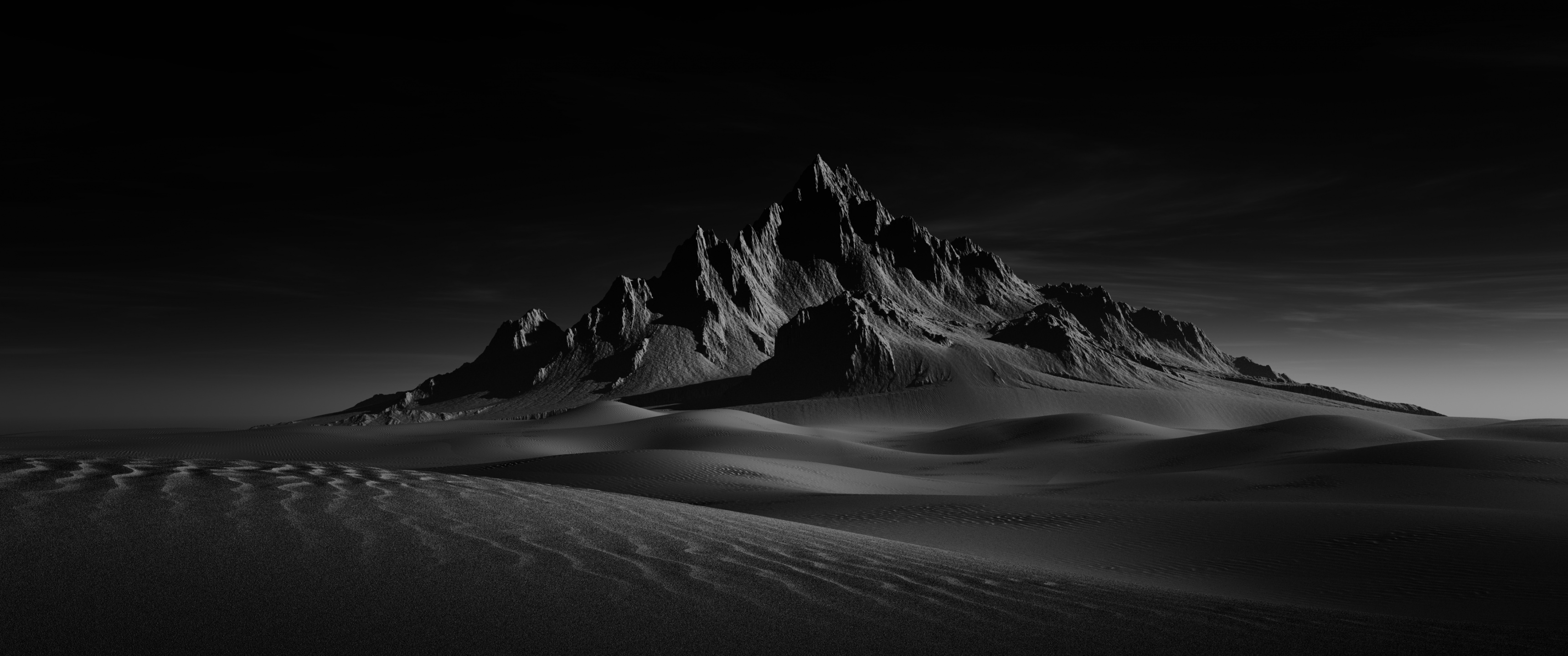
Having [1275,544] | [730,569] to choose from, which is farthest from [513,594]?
[1275,544]

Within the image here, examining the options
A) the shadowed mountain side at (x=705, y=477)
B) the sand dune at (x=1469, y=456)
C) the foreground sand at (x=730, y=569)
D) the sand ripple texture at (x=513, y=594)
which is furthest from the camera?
the sand dune at (x=1469, y=456)

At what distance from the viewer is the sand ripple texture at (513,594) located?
423cm

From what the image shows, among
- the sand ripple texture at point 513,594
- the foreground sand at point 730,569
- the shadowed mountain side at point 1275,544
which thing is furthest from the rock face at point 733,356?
the sand ripple texture at point 513,594

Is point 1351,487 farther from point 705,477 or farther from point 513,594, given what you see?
point 513,594

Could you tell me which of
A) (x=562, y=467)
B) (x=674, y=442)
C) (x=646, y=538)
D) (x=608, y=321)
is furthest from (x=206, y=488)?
(x=608, y=321)

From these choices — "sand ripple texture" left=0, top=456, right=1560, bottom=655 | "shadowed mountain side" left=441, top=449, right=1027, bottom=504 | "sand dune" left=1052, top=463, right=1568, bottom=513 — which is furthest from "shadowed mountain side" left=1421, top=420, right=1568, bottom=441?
"sand ripple texture" left=0, top=456, right=1560, bottom=655

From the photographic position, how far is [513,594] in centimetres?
504

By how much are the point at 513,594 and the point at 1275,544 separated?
50.4ft

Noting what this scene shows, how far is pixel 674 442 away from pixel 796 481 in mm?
23047

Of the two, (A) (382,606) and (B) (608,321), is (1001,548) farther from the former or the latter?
(B) (608,321)

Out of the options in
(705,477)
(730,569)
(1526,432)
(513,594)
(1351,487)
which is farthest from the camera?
(1526,432)

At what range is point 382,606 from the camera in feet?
15.1

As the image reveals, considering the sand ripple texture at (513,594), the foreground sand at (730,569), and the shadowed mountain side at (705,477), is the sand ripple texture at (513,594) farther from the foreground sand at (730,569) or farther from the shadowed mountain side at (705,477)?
the shadowed mountain side at (705,477)

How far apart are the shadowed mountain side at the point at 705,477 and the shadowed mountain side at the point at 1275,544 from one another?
19.6 ft
